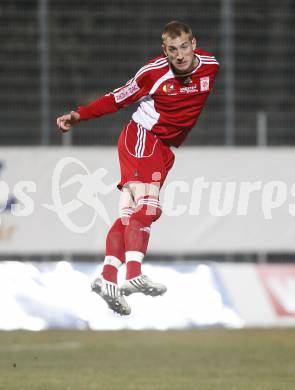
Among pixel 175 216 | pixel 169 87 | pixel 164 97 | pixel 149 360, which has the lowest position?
pixel 149 360

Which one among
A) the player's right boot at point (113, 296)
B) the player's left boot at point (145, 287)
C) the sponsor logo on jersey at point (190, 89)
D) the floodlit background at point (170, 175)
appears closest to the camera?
the player's left boot at point (145, 287)

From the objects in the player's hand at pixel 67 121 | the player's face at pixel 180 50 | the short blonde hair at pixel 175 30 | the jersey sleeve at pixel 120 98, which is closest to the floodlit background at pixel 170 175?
the jersey sleeve at pixel 120 98

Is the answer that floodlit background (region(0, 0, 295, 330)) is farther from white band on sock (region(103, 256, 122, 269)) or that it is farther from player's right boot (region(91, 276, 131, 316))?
player's right boot (region(91, 276, 131, 316))

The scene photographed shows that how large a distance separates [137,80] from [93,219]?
8.49 meters

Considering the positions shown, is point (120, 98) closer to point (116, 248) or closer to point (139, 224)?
point (139, 224)

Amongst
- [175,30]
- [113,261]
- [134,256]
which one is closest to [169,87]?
[175,30]

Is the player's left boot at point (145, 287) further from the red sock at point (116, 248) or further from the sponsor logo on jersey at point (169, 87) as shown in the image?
the sponsor logo on jersey at point (169, 87)

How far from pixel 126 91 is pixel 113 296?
1.87m

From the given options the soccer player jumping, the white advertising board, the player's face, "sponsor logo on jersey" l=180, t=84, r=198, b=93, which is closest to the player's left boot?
the soccer player jumping

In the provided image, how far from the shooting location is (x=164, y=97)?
11734 mm

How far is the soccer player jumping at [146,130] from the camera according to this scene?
37.7 ft

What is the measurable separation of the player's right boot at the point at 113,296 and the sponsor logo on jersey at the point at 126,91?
1.67 m

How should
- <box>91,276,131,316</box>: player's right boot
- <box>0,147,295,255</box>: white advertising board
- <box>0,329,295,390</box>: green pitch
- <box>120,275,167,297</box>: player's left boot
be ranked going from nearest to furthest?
<box>120,275,167,297</box>: player's left boot → <box>91,276,131,316</box>: player's right boot → <box>0,329,295,390</box>: green pitch → <box>0,147,295,255</box>: white advertising board

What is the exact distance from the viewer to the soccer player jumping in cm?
1148
